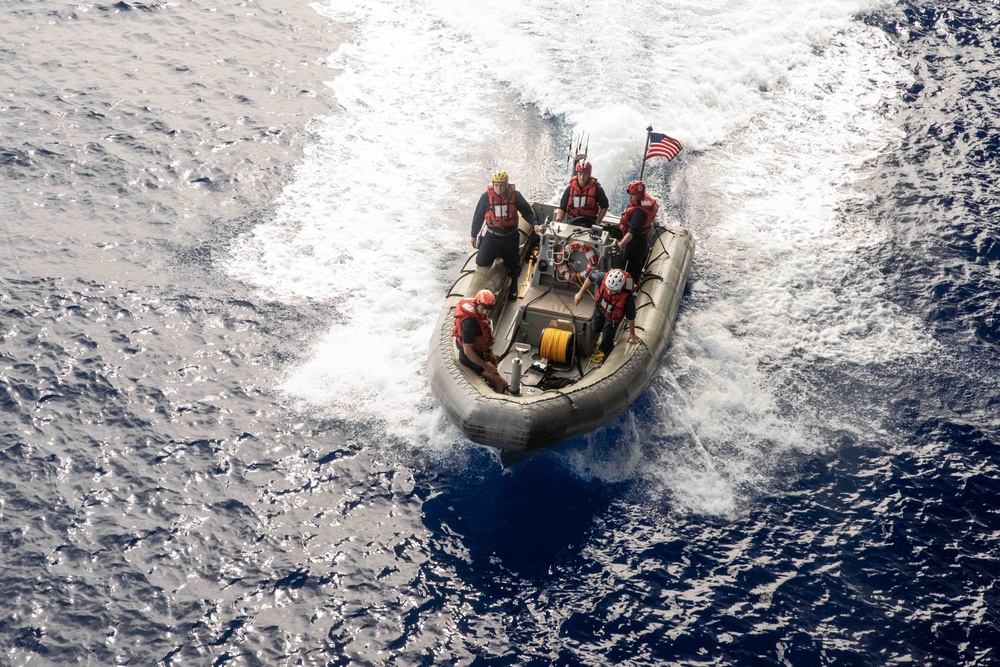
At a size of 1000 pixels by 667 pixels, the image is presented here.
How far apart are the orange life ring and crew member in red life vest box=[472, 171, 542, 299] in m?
0.90

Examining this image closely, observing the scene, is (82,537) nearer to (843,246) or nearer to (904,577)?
(904,577)

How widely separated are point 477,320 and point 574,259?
121 inches

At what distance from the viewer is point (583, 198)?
58.4ft

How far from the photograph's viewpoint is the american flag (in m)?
18.5

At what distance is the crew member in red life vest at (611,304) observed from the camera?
49.3ft

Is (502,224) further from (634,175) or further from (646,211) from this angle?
(634,175)

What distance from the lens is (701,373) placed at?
54.3ft

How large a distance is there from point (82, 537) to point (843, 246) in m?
16.7

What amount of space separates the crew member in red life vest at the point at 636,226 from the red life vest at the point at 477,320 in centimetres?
396

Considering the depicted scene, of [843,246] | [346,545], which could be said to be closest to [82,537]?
[346,545]

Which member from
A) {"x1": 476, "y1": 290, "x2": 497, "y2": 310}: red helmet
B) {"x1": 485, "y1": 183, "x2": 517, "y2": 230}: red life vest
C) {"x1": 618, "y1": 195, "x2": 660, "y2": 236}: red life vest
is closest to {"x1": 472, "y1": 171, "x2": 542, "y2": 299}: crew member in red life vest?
{"x1": 485, "y1": 183, "x2": 517, "y2": 230}: red life vest

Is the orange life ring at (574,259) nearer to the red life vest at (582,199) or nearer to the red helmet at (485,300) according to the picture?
the red life vest at (582,199)

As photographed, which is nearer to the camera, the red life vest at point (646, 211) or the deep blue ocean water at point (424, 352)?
the deep blue ocean water at point (424, 352)

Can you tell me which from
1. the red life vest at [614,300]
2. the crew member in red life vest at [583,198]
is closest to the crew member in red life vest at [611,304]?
the red life vest at [614,300]
